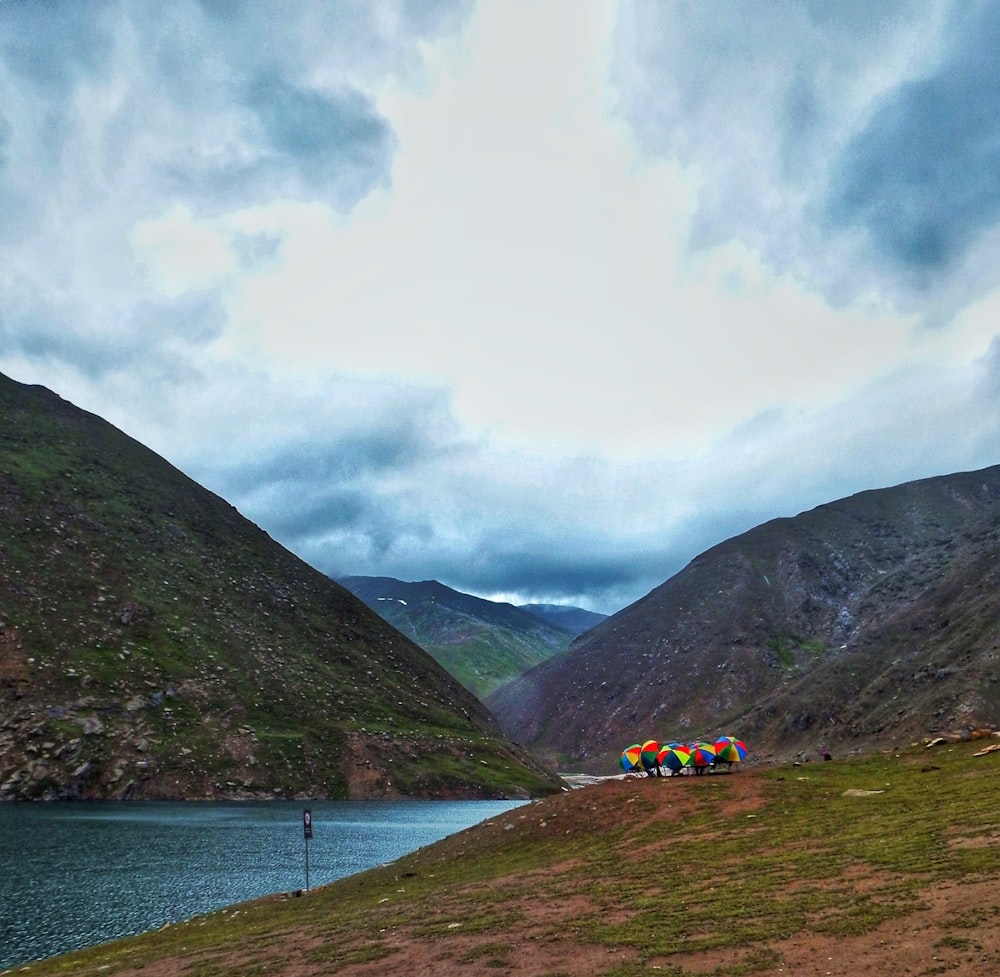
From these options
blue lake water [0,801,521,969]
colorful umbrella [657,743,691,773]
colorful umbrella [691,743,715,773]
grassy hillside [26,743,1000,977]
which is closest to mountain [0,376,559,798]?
blue lake water [0,801,521,969]

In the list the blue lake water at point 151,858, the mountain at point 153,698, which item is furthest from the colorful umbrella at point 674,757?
the mountain at point 153,698

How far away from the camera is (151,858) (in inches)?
2704

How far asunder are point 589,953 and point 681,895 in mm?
6784

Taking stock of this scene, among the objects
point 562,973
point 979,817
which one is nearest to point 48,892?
point 562,973

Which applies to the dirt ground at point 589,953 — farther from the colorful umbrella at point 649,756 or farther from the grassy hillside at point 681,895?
the colorful umbrella at point 649,756

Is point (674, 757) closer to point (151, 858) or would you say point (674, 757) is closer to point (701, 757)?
point (701, 757)

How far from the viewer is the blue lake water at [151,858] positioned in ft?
151

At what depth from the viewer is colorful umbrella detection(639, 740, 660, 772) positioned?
200 ft

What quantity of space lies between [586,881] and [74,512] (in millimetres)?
191538

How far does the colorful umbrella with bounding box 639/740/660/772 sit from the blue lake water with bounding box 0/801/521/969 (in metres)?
26.5

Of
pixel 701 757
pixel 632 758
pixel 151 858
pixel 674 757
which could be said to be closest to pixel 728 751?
pixel 701 757

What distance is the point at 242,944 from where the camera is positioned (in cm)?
3206

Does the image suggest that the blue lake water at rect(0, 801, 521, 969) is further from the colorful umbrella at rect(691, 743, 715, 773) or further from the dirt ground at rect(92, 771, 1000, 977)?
the colorful umbrella at rect(691, 743, 715, 773)

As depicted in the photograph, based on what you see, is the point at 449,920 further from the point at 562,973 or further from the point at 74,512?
the point at 74,512
